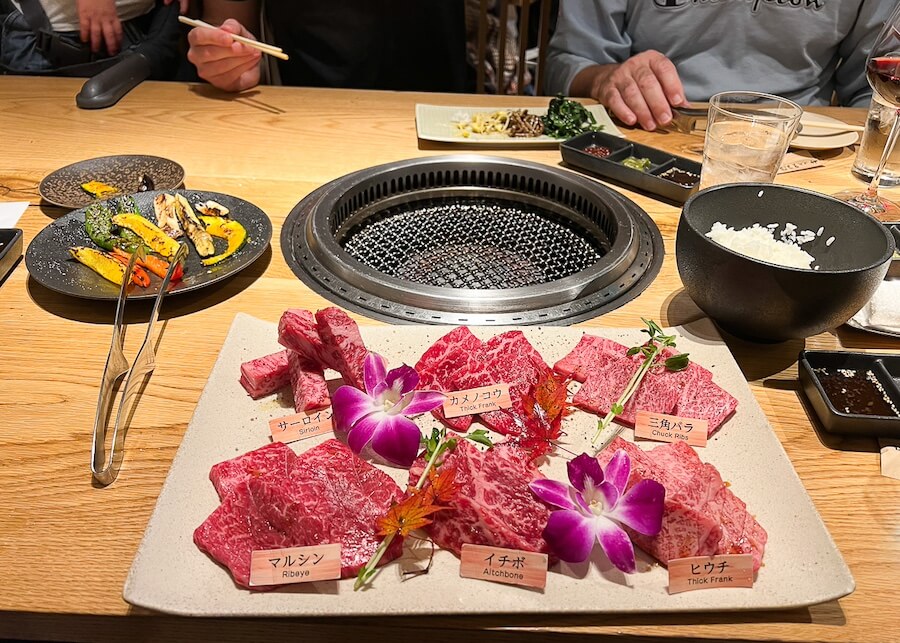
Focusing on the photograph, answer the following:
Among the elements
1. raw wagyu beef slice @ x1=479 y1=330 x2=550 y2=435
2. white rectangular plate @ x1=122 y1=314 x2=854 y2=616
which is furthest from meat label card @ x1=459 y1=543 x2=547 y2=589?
raw wagyu beef slice @ x1=479 y1=330 x2=550 y2=435

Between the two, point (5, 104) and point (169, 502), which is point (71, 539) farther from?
point (5, 104)

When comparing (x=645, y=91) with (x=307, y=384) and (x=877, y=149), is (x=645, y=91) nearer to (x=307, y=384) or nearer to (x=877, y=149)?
(x=877, y=149)

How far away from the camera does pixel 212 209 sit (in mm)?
1885

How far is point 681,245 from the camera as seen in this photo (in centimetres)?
147

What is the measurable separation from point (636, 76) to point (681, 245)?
59.9 inches

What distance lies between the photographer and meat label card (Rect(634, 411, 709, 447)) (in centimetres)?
120

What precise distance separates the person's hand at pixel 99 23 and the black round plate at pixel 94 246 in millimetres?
2104

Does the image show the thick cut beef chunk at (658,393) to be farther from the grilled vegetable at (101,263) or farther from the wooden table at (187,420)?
the grilled vegetable at (101,263)

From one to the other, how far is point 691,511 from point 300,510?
58 centimetres

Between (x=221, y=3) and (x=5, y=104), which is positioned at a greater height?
(x=221, y=3)

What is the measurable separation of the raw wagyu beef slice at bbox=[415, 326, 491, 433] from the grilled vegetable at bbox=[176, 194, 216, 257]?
2.41 feet

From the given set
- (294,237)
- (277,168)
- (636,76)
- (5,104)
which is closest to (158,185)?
(277,168)

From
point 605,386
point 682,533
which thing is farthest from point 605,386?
point 682,533

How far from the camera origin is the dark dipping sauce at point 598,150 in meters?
2.35
